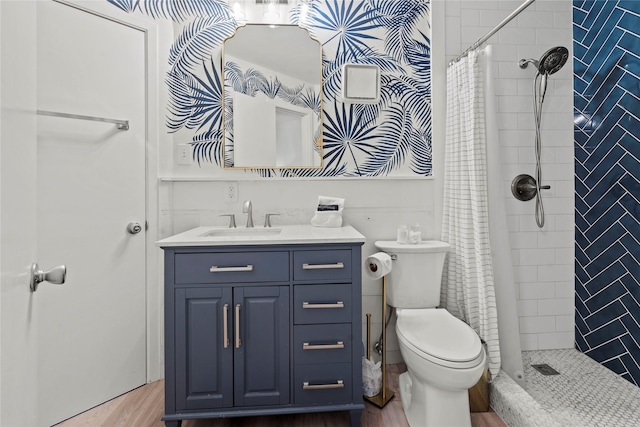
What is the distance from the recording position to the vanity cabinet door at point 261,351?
149 centimetres

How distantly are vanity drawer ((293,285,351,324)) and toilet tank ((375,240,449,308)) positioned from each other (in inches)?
16.7

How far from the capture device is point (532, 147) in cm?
208

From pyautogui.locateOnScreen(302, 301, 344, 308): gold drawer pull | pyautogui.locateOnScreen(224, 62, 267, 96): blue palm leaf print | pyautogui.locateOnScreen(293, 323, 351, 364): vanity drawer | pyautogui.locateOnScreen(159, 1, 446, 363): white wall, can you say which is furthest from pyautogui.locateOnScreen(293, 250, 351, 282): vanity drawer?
pyautogui.locateOnScreen(224, 62, 267, 96): blue palm leaf print

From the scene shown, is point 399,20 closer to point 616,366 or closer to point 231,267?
point 231,267

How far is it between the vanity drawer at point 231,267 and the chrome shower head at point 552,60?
5.99 feet

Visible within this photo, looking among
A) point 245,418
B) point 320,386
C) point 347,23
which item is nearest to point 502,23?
point 347,23

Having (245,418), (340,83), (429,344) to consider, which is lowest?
(245,418)

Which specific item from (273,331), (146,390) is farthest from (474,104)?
(146,390)

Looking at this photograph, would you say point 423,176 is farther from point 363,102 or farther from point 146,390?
point 146,390

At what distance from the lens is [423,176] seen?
6.97ft

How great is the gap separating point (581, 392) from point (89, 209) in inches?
104

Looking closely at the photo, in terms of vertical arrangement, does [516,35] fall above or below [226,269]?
above

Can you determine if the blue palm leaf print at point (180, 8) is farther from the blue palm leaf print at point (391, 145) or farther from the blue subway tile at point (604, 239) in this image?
the blue subway tile at point (604, 239)

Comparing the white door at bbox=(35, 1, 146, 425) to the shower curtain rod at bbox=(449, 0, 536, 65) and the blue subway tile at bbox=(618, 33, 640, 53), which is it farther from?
the blue subway tile at bbox=(618, 33, 640, 53)
